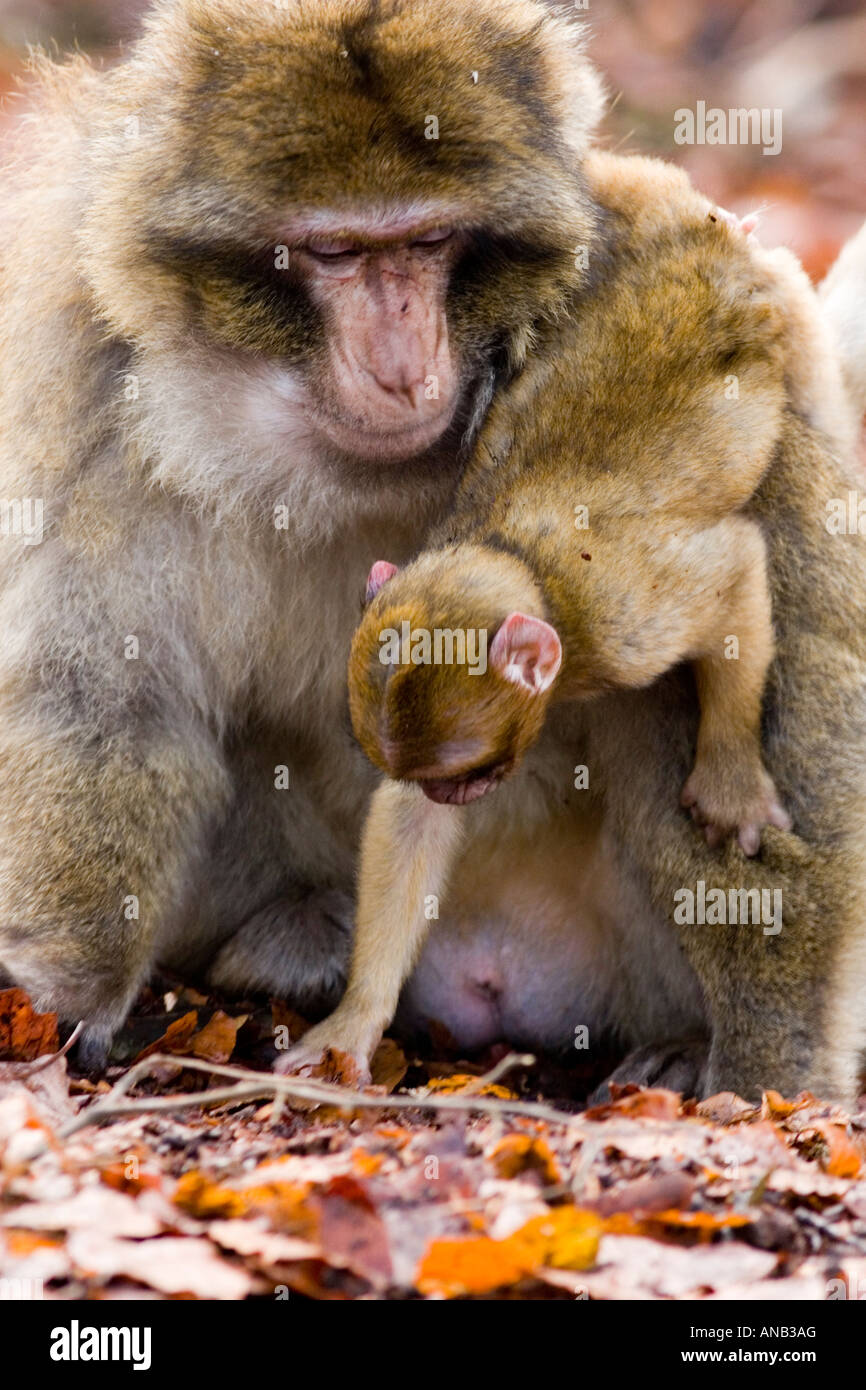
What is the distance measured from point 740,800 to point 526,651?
0.88 metres

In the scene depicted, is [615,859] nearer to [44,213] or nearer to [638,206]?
[638,206]

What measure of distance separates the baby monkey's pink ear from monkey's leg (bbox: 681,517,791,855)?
482mm

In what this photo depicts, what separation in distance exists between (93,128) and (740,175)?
22.1 ft

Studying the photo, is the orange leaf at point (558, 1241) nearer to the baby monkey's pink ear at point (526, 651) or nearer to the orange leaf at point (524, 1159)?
the orange leaf at point (524, 1159)

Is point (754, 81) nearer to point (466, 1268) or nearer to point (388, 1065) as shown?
point (388, 1065)

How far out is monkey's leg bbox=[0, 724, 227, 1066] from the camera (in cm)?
382

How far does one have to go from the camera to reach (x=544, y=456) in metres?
3.49

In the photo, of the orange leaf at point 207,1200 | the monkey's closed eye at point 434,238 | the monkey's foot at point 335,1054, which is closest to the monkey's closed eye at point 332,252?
the monkey's closed eye at point 434,238

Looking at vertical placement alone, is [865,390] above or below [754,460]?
above

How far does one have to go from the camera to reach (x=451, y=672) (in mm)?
3121

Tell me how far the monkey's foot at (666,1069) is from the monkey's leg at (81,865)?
3.93 ft

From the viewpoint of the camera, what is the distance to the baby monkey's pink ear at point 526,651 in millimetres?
3133
